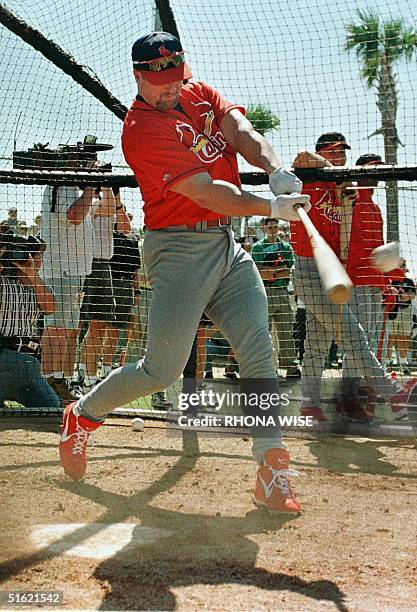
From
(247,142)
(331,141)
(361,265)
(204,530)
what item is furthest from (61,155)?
(204,530)

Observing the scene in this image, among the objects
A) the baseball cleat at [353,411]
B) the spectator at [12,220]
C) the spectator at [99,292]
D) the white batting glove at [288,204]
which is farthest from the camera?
the spectator at [12,220]

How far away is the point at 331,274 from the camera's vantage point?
2.74 m

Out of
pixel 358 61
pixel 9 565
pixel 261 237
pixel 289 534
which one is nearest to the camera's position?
pixel 9 565

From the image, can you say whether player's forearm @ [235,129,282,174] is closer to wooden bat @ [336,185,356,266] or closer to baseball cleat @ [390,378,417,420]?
wooden bat @ [336,185,356,266]

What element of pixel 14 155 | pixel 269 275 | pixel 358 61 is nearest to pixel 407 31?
pixel 358 61

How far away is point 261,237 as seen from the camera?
28.1 ft

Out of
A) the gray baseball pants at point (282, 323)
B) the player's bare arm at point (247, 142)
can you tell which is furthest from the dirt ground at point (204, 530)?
the gray baseball pants at point (282, 323)

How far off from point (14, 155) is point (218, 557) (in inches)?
148

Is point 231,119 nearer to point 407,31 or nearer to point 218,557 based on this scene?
point 218,557

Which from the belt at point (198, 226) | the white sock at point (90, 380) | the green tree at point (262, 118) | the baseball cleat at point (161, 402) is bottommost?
the baseball cleat at point (161, 402)

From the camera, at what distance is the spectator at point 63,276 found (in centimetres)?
604

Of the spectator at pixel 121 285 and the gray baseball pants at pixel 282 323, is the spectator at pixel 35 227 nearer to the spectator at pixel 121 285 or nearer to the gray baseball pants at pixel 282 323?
the spectator at pixel 121 285

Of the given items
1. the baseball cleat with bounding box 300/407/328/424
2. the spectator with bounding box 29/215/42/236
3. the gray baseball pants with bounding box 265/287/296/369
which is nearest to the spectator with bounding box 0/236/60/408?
the spectator with bounding box 29/215/42/236

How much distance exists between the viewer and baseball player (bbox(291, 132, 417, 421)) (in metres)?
5.52
